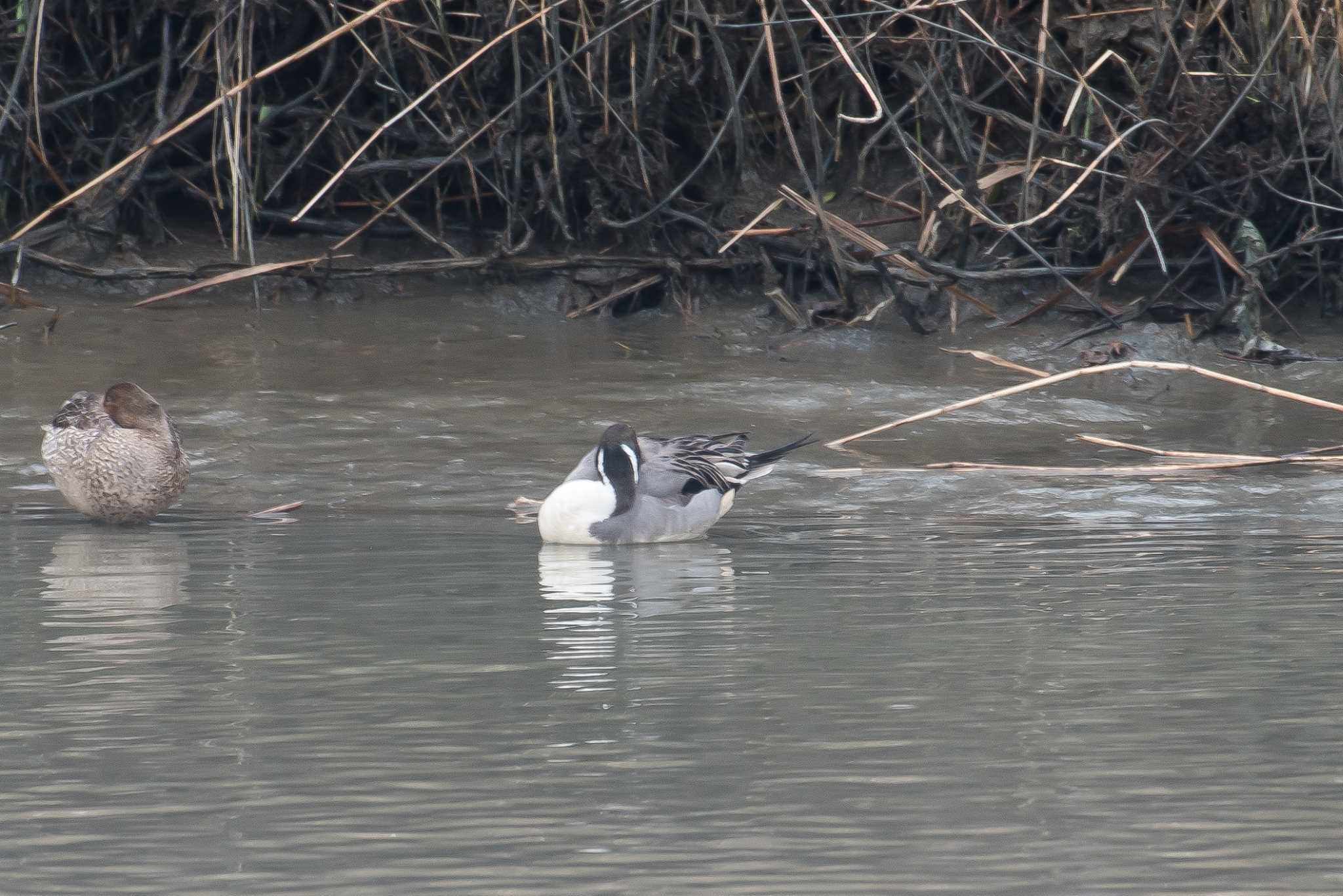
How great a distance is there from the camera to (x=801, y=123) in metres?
9.44

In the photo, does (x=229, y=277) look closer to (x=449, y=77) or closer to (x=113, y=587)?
(x=449, y=77)

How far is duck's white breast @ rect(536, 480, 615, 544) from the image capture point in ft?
19.5

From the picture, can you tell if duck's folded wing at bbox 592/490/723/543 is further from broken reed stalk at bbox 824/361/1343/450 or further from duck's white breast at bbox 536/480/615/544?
broken reed stalk at bbox 824/361/1343/450

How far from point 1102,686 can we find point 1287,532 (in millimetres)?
2155

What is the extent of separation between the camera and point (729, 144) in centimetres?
959

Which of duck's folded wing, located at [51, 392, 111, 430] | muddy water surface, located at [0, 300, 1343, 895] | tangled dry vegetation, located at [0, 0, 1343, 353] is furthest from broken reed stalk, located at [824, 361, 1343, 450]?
duck's folded wing, located at [51, 392, 111, 430]

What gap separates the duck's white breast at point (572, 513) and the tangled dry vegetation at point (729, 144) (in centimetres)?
281

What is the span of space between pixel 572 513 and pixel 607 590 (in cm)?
73

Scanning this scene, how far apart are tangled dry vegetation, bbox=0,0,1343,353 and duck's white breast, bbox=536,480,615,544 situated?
2.81 m

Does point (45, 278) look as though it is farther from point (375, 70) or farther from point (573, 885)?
point (573, 885)

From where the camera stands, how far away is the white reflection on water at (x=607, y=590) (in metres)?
4.26

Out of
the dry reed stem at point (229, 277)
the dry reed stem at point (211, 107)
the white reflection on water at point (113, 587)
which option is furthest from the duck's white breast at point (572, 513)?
the dry reed stem at point (229, 277)

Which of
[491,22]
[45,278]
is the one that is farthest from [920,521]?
[45,278]

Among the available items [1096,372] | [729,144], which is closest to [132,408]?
[1096,372]
